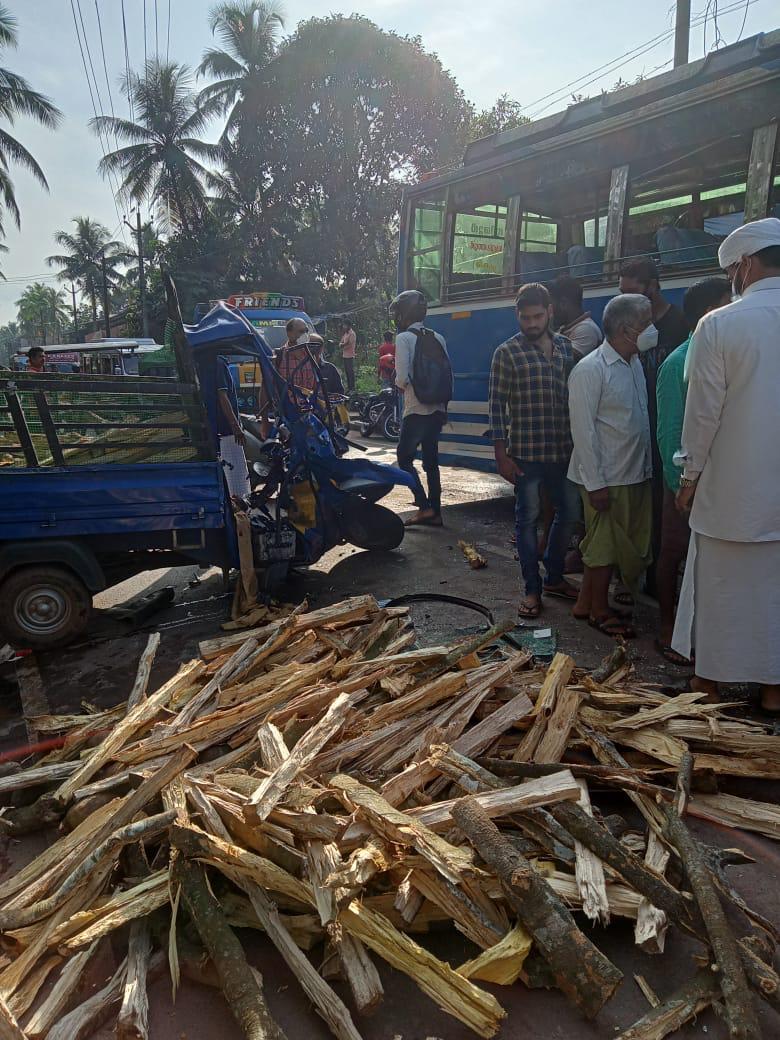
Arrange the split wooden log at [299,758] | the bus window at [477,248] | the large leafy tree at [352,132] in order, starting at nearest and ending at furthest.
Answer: the split wooden log at [299,758] < the bus window at [477,248] < the large leafy tree at [352,132]

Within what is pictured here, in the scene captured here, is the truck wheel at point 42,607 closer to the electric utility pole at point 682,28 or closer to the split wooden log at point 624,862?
the split wooden log at point 624,862

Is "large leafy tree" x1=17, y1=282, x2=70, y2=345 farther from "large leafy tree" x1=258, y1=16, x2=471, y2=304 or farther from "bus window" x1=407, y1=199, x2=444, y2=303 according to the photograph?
"bus window" x1=407, y1=199, x2=444, y2=303

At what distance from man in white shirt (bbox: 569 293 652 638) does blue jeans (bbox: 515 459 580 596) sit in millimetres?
325

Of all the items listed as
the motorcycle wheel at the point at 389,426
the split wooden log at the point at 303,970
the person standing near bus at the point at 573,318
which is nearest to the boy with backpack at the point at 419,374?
the person standing near bus at the point at 573,318

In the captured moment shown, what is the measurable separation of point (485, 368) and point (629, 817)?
19.8ft

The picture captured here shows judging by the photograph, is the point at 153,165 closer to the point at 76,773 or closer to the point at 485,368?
the point at 485,368

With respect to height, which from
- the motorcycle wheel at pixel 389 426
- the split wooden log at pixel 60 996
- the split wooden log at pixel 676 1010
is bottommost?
the motorcycle wheel at pixel 389 426

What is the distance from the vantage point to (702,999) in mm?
1919

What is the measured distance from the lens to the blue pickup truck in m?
4.61

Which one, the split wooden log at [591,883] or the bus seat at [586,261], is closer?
the split wooden log at [591,883]

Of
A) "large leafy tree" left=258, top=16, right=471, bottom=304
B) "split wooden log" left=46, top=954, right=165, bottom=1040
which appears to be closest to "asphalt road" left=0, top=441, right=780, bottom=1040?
"split wooden log" left=46, top=954, right=165, bottom=1040

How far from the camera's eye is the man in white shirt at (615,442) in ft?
13.7

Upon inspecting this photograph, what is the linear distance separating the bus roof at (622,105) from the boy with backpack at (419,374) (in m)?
2.09

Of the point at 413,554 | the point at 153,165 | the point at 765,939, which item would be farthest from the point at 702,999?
the point at 153,165
